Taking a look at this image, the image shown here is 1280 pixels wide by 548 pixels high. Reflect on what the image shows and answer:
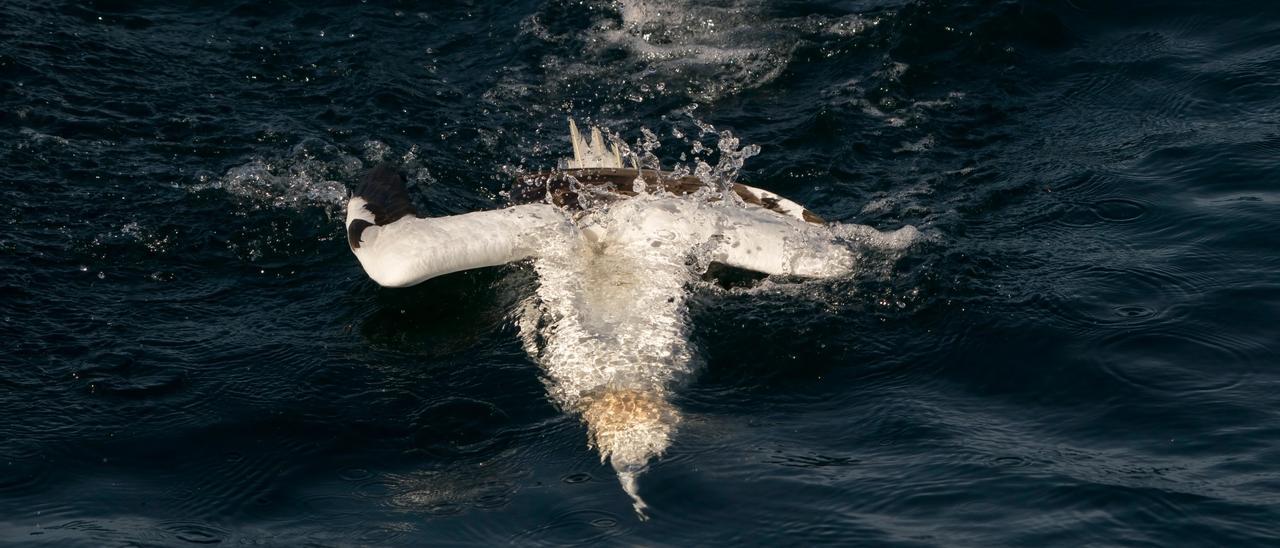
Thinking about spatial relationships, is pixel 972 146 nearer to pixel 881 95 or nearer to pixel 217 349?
pixel 881 95

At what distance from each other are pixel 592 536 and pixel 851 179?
4.79 metres

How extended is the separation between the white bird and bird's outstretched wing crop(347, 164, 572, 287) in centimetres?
1

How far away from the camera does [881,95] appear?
11086 millimetres

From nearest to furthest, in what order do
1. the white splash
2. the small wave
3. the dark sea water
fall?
the dark sea water, the white splash, the small wave

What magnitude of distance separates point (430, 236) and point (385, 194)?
0.98 meters

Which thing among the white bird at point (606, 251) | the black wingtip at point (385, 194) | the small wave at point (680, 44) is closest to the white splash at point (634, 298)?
the white bird at point (606, 251)

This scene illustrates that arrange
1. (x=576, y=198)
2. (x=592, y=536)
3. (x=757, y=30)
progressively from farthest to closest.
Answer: (x=757, y=30) < (x=576, y=198) < (x=592, y=536)

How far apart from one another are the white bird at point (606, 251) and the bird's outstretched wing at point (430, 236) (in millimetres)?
10

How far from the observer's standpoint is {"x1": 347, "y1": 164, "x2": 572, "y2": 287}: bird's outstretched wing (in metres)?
8.26

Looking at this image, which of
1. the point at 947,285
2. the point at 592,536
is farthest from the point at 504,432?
the point at 947,285

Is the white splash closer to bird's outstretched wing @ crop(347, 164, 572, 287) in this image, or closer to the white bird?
the white bird

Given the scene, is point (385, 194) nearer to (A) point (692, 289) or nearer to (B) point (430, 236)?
(B) point (430, 236)

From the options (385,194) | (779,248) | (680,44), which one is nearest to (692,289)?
(779,248)

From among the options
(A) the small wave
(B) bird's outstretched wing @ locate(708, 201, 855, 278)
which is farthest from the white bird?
(A) the small wave
